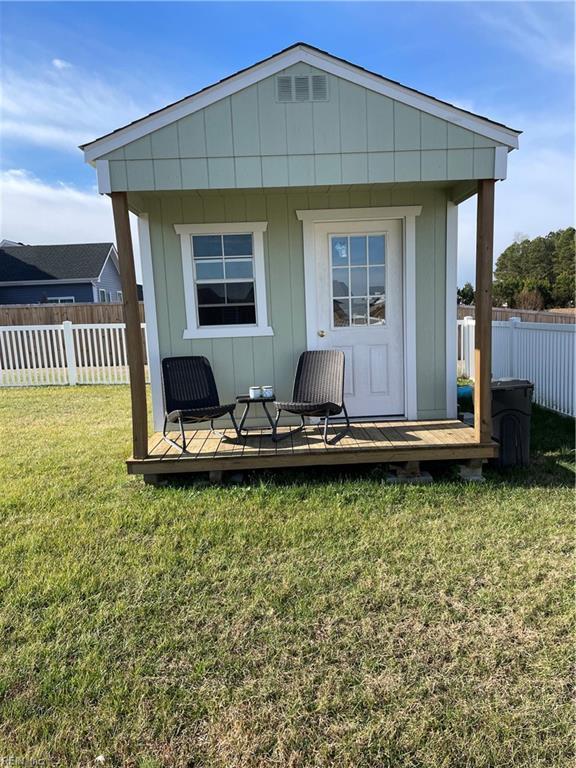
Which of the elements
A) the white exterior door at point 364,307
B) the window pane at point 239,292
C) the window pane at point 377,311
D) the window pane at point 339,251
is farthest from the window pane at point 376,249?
the window pane at point 239,292

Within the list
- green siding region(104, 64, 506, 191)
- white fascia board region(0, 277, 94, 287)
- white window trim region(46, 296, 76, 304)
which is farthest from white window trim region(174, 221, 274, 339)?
white window trim region(46, 296, 76, 304)

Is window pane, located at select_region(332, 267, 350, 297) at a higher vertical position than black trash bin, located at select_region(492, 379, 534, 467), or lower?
higher

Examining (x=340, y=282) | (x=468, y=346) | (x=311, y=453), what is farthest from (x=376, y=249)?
(x=468, y=346)

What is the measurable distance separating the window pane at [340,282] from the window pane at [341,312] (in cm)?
8

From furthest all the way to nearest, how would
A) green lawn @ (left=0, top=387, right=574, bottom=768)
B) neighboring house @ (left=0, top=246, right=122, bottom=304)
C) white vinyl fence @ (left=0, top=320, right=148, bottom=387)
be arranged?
neighboring house @ (left=0, top=246, right=122, bottom=304) → white vinyl fence @ (left=0, top=320, right=148, bottom=387) → green lawn @ (left=0, top=387, right=574, bottom=768)

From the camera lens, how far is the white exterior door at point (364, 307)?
5031 mm

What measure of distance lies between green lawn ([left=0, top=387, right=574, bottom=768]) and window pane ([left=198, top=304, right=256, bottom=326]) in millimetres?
1755

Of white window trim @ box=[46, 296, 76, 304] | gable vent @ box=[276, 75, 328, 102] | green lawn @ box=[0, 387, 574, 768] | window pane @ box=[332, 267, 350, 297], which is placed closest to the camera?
green lawn @ box=[0, 387, 574, 768]

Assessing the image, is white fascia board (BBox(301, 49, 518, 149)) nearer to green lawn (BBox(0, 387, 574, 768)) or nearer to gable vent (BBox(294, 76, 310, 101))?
gable vent (BBox(294, 76, 310, 101))

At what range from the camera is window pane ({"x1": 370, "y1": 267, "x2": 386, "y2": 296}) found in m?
5.09

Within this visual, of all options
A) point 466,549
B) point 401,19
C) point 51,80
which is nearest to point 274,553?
point 466,549

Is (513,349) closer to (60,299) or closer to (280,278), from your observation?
(280,278)

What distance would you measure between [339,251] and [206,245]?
4.49 feet

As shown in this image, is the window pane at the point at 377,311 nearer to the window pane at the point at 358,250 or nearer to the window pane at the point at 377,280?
the window pane at the point at 377,280
